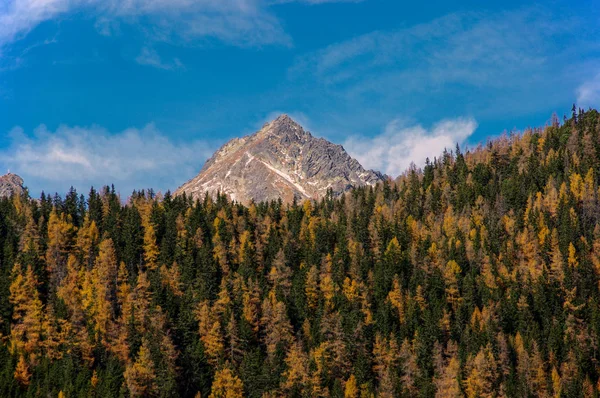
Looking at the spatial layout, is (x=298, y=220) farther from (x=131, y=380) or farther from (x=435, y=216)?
(x=131, y=380)

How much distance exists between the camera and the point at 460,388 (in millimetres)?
106250

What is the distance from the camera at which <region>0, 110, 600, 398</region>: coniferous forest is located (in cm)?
11325

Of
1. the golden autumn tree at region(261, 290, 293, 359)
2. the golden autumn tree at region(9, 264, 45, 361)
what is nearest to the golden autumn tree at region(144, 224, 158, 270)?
the golden autumn tree at region(9, 264, 45, 361)

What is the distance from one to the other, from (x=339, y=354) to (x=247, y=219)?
68.1m

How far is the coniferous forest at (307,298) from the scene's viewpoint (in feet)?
372

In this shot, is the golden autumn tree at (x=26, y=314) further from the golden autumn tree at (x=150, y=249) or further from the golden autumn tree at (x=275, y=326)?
the golden autumn tree at (x=275, y=326)

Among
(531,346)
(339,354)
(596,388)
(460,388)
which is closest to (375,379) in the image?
(339,354)

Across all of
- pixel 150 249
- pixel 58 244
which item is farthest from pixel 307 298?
pixel 58 244

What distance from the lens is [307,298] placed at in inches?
5522

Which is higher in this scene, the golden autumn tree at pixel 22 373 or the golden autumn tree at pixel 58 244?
the golden autumn tree at pixel 58 244

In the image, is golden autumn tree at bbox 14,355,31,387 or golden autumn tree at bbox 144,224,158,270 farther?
golden autumn tree at bbox 144,224,158,270

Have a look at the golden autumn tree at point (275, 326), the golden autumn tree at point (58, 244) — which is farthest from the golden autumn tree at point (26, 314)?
the golden autumn tree at point (275, 326)

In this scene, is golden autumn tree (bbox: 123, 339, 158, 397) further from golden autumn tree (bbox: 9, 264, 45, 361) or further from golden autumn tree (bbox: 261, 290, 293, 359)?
golden autumn tree (bbox: 261, 290, 293, 359)

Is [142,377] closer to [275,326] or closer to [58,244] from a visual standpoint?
[275,326]
